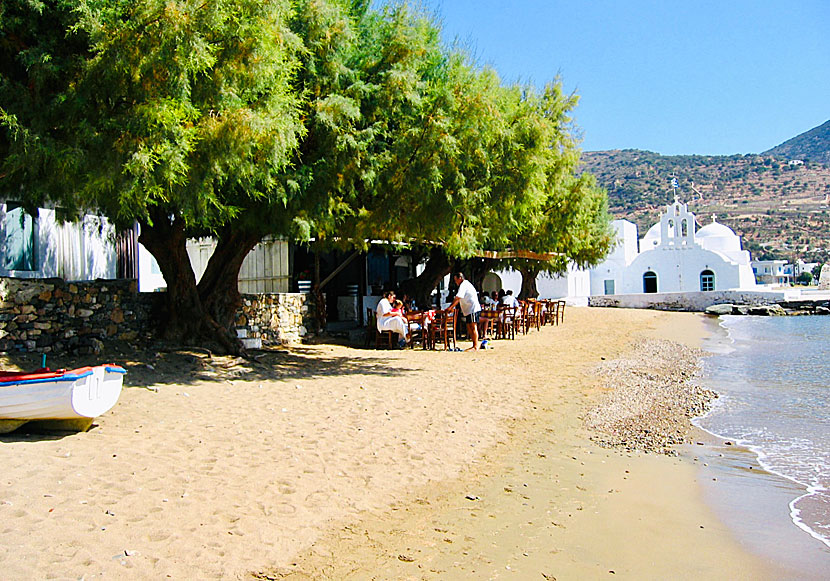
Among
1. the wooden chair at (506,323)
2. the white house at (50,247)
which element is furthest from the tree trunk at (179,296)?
the wooden chair at (506,323)

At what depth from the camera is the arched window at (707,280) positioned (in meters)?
51.3

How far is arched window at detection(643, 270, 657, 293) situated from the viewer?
52.5 m

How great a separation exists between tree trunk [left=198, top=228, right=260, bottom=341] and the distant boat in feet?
20.2

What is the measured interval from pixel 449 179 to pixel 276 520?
8167 mm

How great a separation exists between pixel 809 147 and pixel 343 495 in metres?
157

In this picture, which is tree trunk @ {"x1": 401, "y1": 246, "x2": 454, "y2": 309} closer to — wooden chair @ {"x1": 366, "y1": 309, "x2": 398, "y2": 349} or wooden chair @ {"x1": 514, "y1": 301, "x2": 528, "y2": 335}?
wooden chair @ {"x1": 514, "y1": 301, "x2": 528, "y2": 335}

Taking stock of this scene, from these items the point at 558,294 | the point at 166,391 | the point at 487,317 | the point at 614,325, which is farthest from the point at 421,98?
the point at 558,294

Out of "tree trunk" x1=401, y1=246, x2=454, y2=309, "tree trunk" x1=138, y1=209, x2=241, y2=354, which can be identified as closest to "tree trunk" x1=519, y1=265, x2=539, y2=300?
"tree trunk" x1=401, y1=246, x2=454, y2=309

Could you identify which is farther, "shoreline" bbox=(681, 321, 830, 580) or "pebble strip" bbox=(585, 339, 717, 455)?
"pebble strip" bbox=(585, 339, 717, 455)

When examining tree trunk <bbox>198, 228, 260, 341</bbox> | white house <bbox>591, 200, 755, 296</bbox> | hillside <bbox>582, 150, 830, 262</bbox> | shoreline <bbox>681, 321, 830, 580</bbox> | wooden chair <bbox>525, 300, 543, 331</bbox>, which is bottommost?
shoreline <bbox>681, 321, 830, 580</bbox>

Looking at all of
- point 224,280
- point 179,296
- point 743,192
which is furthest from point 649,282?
point 743,192

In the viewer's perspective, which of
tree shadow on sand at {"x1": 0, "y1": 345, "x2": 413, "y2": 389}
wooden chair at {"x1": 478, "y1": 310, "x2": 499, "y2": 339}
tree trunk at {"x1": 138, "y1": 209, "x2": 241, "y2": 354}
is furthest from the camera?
wooden chair at {"x1": 478, "y1": 310, "x2": 499, "y2": 339}

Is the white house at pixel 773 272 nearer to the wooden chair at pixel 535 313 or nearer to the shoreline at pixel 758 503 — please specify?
the wooden chair at pixel 535 313

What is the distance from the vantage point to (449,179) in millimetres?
12125
